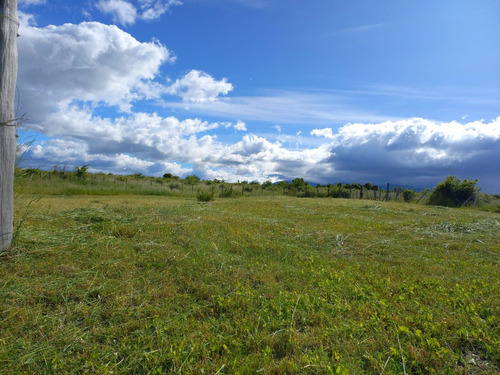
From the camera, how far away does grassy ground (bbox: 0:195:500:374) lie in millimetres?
2205

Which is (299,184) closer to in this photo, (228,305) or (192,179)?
(192,179)

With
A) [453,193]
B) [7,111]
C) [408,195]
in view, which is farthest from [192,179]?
[7,111]

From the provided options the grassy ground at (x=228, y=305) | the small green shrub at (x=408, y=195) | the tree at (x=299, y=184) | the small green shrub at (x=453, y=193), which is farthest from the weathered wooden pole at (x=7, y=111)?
the tree at (x=299, y=184)

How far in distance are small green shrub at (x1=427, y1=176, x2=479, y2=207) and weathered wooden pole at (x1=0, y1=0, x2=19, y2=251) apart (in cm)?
2253

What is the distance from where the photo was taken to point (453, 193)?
802 inches

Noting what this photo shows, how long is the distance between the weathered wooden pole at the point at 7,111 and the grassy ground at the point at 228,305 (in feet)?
1.25

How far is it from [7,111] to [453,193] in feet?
77.2

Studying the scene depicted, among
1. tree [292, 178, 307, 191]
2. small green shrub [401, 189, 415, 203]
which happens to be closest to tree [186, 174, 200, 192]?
tree [292, 178, 307, 191]

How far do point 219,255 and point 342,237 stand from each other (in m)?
2.93

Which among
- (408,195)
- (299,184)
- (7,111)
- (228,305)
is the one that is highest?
(7,111)

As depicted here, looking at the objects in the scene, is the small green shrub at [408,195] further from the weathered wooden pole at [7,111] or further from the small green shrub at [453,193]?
the weathered wooden pole at [7,111]

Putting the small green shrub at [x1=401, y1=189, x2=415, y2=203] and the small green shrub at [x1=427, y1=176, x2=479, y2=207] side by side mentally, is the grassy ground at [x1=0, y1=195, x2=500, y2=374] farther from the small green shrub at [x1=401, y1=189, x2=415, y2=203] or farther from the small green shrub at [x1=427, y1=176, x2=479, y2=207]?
the small green shrub at [x1=401, y1=189, x2=415, y2=203]

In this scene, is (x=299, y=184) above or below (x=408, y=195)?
above

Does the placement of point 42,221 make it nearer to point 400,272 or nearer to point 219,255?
point 219,255
